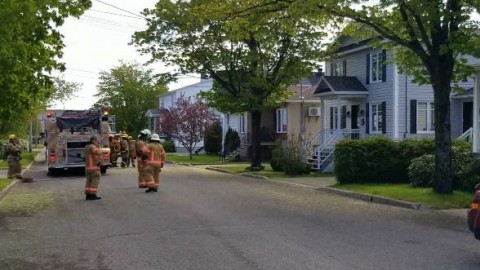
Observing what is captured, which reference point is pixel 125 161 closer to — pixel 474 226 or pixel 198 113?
pixel 198 113

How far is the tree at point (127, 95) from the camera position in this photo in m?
73.2

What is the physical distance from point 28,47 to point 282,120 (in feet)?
97.4

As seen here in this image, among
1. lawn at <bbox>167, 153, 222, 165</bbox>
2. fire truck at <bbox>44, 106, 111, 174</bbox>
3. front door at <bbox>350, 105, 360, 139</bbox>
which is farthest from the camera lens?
lawn at <bbox>167, 153, 222, 165</bbox>

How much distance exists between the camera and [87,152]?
17.2m

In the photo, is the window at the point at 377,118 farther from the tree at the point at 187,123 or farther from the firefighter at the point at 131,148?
the tree at the point at 187,123

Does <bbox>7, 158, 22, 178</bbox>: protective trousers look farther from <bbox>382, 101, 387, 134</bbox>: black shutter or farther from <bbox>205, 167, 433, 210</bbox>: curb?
<bbox>382, 101, 387, 134</bbox>: black shutter

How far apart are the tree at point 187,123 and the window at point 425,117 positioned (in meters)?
17.9

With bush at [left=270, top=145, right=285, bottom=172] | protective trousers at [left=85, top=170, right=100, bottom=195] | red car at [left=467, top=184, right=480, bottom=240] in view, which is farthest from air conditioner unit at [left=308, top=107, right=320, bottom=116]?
red car at [left=467, top=184, right=480, bottom=240]

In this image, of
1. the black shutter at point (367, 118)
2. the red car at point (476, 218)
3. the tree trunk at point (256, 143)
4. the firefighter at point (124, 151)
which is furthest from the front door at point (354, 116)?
the red car at point (476, 218)

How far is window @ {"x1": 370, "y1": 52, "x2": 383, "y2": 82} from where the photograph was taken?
101 ft

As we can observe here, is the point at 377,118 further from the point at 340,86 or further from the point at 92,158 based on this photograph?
the point at 92,158

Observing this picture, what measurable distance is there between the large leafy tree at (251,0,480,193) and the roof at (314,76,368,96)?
1371 cm

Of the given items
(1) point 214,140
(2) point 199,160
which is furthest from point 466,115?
(1) point 214,140

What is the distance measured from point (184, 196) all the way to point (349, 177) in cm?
608
